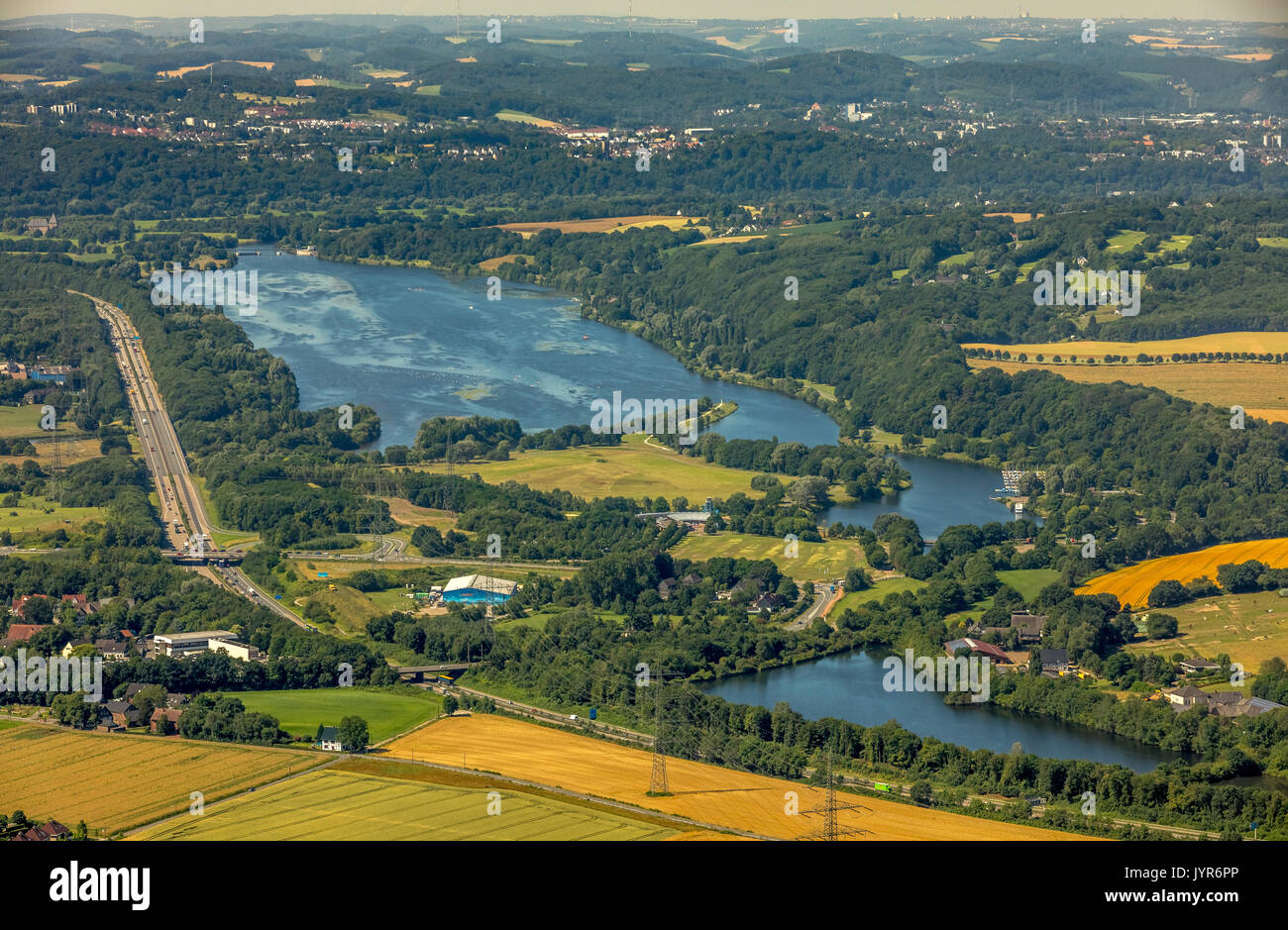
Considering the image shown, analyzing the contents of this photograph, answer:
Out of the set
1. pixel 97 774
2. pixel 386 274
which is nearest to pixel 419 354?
pixel 386 274

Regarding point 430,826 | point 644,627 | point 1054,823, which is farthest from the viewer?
point 644,627

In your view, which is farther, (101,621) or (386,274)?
(386,274)

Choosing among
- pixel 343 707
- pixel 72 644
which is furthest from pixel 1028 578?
pixel 72 644

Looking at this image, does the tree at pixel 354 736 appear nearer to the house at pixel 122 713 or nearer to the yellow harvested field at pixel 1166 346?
the house at pixel 122 713

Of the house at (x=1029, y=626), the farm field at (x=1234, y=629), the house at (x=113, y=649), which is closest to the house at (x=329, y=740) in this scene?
the house at (x=113, y=649)

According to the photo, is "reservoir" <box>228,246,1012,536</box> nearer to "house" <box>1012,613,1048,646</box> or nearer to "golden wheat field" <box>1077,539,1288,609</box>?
"golden wheat field" <box>1077,539,1288,609</box>
